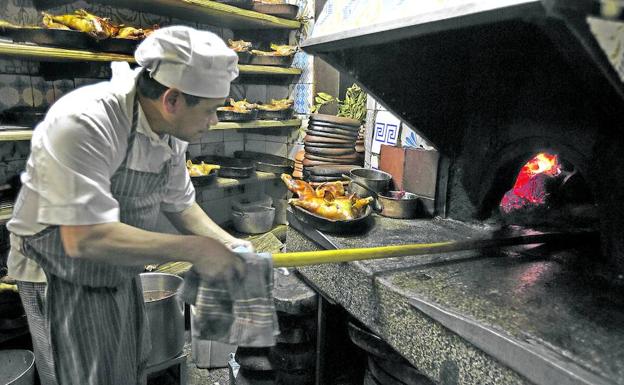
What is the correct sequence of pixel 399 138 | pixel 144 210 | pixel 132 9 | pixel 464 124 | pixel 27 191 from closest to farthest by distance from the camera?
pixel 27 191 → pixel 144 210 → pixel 464 124 → pixel 399 138 → pixel 132 9

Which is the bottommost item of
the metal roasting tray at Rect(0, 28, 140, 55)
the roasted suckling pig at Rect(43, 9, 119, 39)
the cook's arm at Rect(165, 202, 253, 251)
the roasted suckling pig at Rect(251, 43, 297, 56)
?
the cook's arm at Rect(165, 202, 253, 251)

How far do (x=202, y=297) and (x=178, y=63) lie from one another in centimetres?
85

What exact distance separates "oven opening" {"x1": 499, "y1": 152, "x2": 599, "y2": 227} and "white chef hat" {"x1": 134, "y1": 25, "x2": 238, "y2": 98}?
1.63 m

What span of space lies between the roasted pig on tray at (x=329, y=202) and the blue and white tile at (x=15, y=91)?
267 cm

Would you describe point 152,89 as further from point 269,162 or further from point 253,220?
point 269,162

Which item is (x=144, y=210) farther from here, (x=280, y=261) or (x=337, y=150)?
(x=337, y=150)

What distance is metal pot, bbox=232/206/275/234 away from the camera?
4707 mm

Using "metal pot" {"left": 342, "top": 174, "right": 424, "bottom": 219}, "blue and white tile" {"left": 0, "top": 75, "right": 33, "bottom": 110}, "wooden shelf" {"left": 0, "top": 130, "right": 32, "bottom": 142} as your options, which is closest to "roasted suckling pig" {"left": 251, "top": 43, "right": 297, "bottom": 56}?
"blue and white tile" {"left": 0, "top": 75, "right": 33, "bottom": 110}

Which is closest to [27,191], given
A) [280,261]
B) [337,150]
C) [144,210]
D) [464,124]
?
[144,210]

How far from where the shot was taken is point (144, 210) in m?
1.85

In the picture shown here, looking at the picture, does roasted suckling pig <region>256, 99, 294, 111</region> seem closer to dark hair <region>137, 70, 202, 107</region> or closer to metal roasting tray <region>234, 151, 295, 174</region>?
metal roasting tray <region>234, 151, 295, 174</region>

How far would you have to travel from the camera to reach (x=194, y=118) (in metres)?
1.67

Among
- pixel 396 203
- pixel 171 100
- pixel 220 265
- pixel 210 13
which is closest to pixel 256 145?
pixel 210 13

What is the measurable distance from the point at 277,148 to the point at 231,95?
2.95 feet
